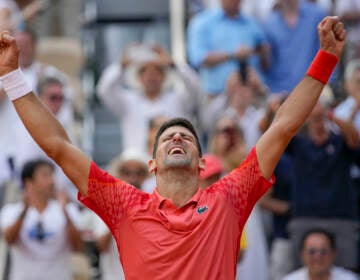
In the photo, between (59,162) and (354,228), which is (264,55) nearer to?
(354,228)

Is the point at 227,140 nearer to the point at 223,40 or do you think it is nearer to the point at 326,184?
the point at 326,184

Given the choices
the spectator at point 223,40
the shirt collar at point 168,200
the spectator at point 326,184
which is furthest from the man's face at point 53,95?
the shirt collar at point 168,200

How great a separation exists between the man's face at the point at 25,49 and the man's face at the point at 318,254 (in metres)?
3.57

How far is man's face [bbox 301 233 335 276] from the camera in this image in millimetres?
9883

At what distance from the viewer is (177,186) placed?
21.9 feet

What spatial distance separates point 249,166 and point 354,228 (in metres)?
3.96

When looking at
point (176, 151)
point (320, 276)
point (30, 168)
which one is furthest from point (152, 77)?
point (176, 151)

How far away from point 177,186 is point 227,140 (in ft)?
13.8

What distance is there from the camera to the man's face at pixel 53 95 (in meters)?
11.3

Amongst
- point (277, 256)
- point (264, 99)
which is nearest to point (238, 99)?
point (264, 99)

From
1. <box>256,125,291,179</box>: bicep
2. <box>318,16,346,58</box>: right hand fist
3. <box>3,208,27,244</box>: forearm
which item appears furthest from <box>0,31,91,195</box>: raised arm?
<box>3,208,27,244</box>: forearm

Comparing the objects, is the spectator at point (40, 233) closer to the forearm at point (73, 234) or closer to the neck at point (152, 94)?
the forearm at point (73, 234)

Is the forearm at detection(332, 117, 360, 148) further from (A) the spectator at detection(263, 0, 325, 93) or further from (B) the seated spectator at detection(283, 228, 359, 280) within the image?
(A) the spectator at detection(263, 0, 325, 93)

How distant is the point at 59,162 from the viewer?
661 centimetres
